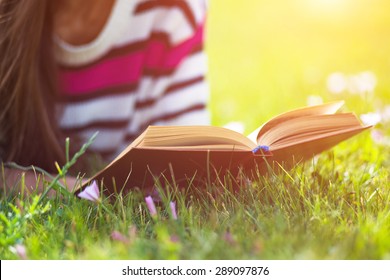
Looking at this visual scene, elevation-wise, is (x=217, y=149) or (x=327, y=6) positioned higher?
(x=327, y=6)

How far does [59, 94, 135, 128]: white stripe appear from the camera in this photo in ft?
7.04

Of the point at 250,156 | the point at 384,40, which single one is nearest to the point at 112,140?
the point at 250,156

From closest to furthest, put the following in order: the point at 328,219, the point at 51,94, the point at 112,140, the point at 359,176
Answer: the point at 328,219, the point at 359,176, the point at 51,94, the point at 112,140

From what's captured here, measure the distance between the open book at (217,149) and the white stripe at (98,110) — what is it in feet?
2.64

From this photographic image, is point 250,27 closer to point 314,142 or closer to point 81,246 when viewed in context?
point 314,142

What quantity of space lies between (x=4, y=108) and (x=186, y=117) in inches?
23.6

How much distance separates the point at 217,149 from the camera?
4.15 feet

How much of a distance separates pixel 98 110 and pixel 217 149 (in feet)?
3.18

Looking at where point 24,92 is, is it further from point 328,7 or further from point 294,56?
point 328,7

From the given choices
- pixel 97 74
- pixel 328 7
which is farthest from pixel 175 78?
pixel 328 7

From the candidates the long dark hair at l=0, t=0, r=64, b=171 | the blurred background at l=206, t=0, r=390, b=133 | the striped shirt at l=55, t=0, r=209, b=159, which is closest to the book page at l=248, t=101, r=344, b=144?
the long dark hair at l=0, t=0, r=64, b=171

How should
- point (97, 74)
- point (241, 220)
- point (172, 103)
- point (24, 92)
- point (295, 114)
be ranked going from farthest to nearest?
1. point (172, 103)
2. point (97, 74)
3. point (24, 92)
4. point (295, 114)
5. point (241, 220)

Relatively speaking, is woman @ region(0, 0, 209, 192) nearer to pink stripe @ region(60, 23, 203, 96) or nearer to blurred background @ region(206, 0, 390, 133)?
pink stripe @ region(60, 23, 203, 96)

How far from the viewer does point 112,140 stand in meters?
2.17
